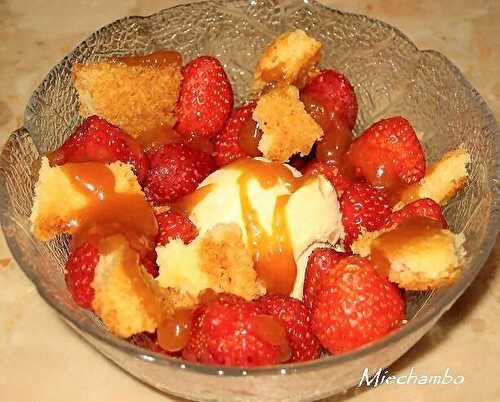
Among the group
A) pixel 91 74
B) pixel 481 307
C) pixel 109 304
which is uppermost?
pixel 91 74

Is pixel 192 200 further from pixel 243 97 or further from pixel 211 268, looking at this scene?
pixel 243 97

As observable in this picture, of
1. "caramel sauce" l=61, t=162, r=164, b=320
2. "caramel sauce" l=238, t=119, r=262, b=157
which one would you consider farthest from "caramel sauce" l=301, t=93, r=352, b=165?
"caramel sauce" l=61, t=162, r=164, b=320

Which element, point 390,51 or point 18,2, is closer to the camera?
point 390,51

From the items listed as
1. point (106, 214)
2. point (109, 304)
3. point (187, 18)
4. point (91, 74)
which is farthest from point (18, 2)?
point (109, 304)

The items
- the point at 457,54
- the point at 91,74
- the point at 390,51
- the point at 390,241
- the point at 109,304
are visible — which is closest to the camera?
the point at 109,304

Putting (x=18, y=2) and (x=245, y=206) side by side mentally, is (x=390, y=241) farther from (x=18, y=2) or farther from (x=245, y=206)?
(x=18, y=2)

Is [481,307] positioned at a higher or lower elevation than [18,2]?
lower

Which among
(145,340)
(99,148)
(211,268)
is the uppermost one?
(99,148)

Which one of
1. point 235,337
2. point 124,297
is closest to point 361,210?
point 235,337

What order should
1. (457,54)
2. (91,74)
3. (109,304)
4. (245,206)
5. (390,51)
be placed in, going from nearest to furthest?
1. (109,304)
2. (245,206)
3. (91,74)
4. (390,51)
5. (457,54)
